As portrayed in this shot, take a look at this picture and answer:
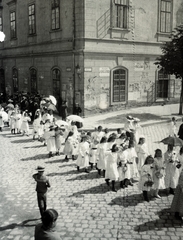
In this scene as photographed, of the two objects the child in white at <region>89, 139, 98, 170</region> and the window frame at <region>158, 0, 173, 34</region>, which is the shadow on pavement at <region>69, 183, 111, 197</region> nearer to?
the child in white at <region>89, 139, 98, 170</region>

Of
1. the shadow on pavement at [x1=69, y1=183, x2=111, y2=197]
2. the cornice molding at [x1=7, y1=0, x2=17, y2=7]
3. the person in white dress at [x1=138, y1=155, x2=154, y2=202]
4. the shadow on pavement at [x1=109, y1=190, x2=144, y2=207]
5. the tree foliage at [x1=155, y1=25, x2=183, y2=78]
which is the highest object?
the cornice molding at [x1=7, y1=0, x2=17, y2=7]

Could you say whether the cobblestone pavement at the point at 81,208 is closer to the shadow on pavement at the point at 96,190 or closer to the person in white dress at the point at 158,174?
the shadow on pavement at the point at 96,190

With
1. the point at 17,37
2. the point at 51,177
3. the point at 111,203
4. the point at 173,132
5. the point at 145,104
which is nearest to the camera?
the point at 111,203

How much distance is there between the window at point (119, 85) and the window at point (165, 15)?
470 centimetres

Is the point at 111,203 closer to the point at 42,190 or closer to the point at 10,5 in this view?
the point at 42,190

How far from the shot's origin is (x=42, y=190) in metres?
6.86

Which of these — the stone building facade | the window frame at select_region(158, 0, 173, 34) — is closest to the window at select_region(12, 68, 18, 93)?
the stone building facade

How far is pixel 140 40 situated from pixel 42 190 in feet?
53.1

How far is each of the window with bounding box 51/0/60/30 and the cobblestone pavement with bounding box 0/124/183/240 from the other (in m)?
12.2

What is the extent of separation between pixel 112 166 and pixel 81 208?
1.52 m

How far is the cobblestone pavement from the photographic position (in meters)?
6.33

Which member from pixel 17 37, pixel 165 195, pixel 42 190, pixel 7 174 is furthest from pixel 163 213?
pixel 17 37

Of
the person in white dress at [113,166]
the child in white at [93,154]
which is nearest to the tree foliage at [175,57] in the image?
the child in white at [93,154]

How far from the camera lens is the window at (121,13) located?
1933cm
